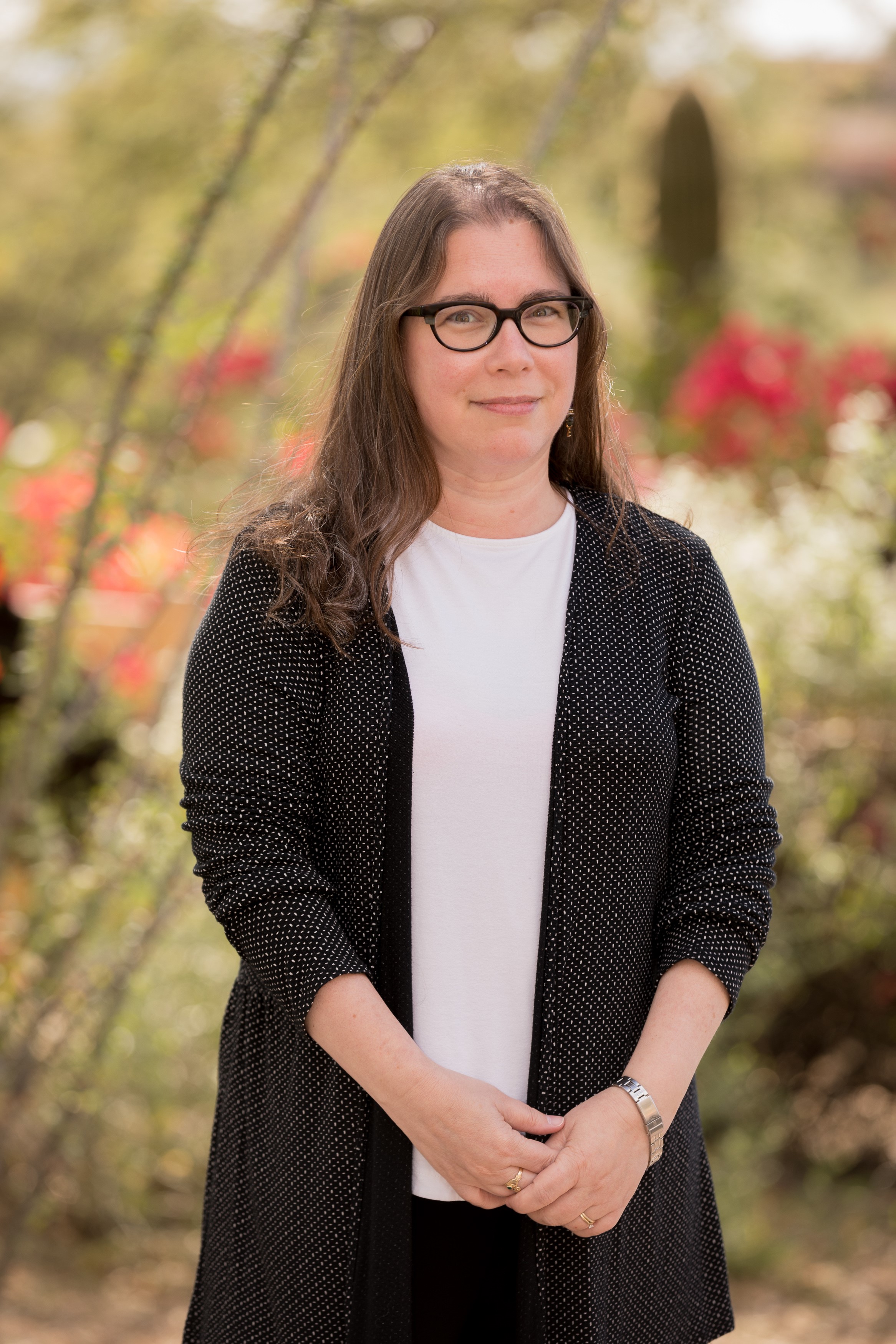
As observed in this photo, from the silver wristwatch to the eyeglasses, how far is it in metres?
0.88

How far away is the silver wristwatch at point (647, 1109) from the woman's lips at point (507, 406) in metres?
0.80

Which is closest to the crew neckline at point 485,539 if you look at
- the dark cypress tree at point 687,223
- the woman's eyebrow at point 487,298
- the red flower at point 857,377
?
the woman's eyebrow at point 487,298

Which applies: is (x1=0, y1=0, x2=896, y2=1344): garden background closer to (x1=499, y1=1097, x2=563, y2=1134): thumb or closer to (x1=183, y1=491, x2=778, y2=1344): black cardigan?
(x1=183, y1=491, x2=778, y2=1344): black cardigan

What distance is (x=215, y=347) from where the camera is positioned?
2.50m

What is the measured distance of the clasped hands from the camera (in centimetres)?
139

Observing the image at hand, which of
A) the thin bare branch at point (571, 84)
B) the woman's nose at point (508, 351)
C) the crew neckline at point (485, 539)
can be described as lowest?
the crew neckline at point (485, 539)

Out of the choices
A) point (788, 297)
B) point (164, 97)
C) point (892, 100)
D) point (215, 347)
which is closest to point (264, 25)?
point (215, 347)

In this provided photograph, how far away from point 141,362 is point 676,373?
20.6 ft

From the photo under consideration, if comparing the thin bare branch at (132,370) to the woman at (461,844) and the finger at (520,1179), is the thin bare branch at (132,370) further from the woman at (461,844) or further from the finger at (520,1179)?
the finger at (520,1179)

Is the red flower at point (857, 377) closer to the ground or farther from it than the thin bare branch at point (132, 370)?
farther from it

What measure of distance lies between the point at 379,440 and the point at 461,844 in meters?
0.52

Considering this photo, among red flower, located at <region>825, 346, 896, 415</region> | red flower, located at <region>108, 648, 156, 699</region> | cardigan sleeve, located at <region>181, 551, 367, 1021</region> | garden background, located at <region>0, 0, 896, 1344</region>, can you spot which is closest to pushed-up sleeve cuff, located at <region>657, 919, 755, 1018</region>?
cardigan sleeve, located at <region>181, 551, 367, 1021</region>

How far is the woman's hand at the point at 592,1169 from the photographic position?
1.39 m

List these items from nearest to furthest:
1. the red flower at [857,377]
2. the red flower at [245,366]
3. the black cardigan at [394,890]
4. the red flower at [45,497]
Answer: the black cardigan at [394,890] → the red flower at [45,497] → the red flower at [857,377] → the red flower at [245,366]
